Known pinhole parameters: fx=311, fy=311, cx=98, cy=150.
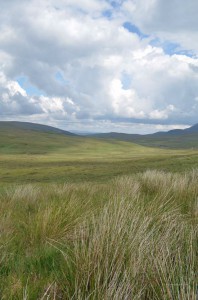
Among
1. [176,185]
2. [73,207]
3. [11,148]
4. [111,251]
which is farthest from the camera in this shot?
[11,148]

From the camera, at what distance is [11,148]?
574 feet

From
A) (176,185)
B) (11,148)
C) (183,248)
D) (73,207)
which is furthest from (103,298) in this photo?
(11,148)

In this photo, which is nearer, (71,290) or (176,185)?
(71,290)

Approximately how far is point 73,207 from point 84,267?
2.66m

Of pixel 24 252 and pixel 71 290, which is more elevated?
pixel 71 290

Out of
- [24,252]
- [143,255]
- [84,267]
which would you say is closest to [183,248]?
[143,255]

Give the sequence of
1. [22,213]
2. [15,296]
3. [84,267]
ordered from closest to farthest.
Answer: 1. [15,296]
2. [84,267]
3. [22,213]

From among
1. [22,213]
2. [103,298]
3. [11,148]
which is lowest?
[11,148]

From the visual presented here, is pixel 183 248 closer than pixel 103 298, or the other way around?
pixel 103 298

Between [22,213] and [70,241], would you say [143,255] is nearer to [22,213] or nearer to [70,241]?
[70,241]

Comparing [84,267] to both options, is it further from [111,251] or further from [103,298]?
[103,298]

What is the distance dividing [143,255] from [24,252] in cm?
184

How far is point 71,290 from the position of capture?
8.23ft

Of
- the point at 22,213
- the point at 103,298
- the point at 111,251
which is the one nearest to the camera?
the point at 103,298
